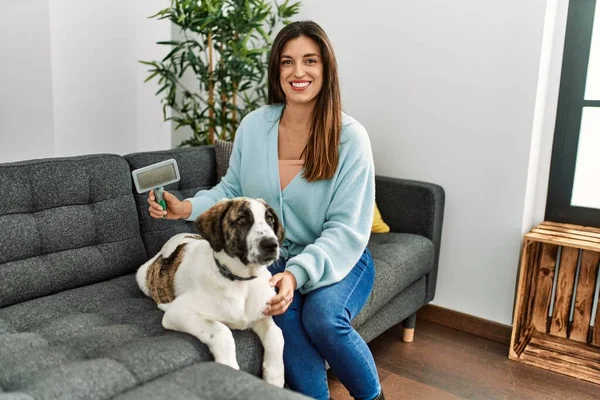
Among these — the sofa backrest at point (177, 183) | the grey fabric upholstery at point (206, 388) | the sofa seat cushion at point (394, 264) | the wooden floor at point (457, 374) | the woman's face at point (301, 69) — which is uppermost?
the woman's face at point (301, 69)

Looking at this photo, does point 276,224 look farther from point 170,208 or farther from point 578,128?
point 578,128

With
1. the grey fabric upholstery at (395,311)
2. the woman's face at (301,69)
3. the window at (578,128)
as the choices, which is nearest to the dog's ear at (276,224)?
the woman's face at (301,69)

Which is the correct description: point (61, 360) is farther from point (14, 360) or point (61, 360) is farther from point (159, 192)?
point (159, 192)

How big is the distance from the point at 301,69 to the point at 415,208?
1148 mm

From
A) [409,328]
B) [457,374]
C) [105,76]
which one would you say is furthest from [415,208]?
[105,76]

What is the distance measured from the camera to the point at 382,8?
3008 millimetres

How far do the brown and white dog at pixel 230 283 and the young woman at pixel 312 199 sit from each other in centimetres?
11

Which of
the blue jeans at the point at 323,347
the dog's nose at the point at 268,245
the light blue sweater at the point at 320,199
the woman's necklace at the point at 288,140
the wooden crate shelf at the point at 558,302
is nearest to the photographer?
the dog's nose at the point at 268,245

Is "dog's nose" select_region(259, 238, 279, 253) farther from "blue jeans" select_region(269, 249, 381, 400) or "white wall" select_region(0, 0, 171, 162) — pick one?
"white wall" select_region(0, 0, 171, 162)

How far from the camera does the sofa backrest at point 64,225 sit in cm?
189

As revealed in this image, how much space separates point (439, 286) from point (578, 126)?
106 cm

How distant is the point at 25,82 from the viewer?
331 centimetres

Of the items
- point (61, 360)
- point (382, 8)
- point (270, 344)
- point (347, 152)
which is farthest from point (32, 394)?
point (382, 8)

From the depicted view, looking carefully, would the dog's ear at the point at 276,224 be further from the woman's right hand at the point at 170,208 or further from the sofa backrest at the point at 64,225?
the sofa backrest at the point at 64,225
